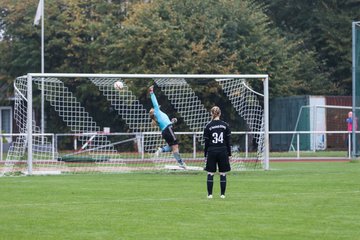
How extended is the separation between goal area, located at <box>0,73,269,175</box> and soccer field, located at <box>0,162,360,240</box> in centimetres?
409

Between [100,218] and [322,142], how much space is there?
1164 inches

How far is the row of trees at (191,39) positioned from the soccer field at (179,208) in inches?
846

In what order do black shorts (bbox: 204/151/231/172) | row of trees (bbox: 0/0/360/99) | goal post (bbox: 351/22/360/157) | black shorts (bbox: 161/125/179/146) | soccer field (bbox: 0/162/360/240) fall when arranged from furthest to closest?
row of trees (bbox: 0/0/360/99)
goal post (bbox: 351/22/360/157)
black shorts (bbox: 161/125/179/146)
black shorts (bbox: 204/151/231/172)
soccer field (bbox: 0/162/360/240)

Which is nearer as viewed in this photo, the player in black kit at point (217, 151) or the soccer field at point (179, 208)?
the soccer field at point (179, 208)

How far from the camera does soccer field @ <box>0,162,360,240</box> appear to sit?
44.4 ft

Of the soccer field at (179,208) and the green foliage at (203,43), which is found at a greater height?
the green foliage at (203,43)

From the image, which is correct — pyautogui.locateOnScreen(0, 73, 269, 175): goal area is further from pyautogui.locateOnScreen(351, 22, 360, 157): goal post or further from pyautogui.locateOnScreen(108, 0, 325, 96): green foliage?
pyautogui.locateOnScreen(351, 22, 360, 157): goal post

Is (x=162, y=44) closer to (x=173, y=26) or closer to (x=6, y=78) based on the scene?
(x=173, y=26)

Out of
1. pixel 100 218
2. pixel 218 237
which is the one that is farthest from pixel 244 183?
pixel 218 237

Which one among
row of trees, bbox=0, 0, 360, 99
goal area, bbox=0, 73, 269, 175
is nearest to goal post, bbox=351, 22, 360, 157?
goal area, bbox=0, 73, 269, 175

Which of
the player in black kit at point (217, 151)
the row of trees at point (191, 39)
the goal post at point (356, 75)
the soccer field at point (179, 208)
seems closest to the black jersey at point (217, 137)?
the player in black kit at point (217, 151)

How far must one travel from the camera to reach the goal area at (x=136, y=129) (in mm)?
30094

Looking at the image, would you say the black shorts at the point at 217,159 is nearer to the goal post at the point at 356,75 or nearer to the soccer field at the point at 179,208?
the soccer field at the point at 179,208

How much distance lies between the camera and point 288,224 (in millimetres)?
14344
